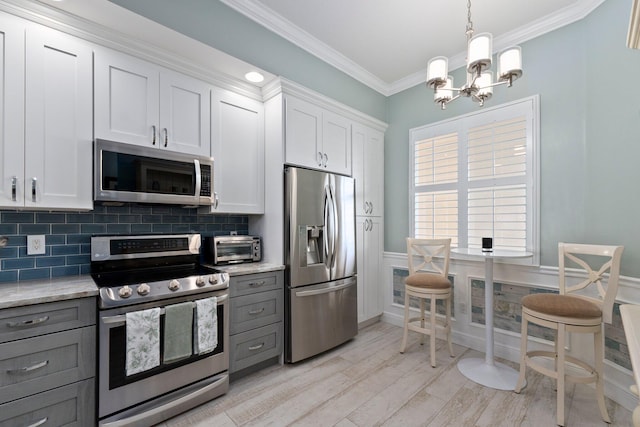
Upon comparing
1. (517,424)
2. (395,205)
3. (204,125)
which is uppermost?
(204,125)

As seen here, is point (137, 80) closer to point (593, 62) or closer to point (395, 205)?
point (395, 205)

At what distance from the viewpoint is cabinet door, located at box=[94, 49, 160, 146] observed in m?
1.93

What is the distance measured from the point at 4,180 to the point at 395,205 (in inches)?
136

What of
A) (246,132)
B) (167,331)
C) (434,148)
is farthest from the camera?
(434,148)

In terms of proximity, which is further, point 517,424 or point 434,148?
point 434,148

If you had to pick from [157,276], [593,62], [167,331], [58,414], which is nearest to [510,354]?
[593,62]

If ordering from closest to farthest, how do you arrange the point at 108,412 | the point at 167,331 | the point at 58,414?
the point at 58,414 < the point at 108,412 < the point at 167,331

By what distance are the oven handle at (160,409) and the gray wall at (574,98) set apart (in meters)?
2.62

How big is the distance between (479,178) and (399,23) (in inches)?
67.8

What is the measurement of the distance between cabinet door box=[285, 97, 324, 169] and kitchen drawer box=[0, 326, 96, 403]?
1884 mm

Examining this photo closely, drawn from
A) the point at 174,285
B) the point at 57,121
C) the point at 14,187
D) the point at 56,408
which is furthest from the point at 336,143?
the point at 56,408

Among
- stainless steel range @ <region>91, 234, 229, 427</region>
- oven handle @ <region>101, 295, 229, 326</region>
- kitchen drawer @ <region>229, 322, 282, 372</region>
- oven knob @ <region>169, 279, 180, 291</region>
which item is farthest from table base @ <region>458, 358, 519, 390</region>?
oven handle @ <region>101, 295, 229, 326</region>

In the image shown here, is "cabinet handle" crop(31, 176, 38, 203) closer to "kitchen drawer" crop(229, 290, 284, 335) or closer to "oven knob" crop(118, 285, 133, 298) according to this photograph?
"oven knob" crop(118, 285, 133, 298)

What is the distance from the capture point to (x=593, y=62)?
7.82 feet
